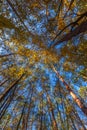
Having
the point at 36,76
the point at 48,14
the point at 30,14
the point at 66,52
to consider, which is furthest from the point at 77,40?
the point at 36,76

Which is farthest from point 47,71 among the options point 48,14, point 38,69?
point 48,14

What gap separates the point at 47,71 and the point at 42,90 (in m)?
1.47

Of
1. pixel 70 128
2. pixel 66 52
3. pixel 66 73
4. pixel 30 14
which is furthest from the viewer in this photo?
pixel 70 128

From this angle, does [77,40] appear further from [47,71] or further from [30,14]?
[47,71]

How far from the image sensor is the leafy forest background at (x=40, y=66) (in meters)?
6.92

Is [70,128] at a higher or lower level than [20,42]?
lower

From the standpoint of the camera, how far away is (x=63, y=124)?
1130cm

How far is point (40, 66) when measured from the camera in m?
10.9

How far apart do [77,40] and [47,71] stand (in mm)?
3732

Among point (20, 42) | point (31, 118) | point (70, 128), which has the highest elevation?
point (20, 42)

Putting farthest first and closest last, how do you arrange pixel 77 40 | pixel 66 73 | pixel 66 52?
pixel 66 73, pixel 66 52, pixel 77 40

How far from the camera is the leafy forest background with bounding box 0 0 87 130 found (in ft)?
22.7

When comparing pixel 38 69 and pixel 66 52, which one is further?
pixel 38 69

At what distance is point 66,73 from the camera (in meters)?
10.5
